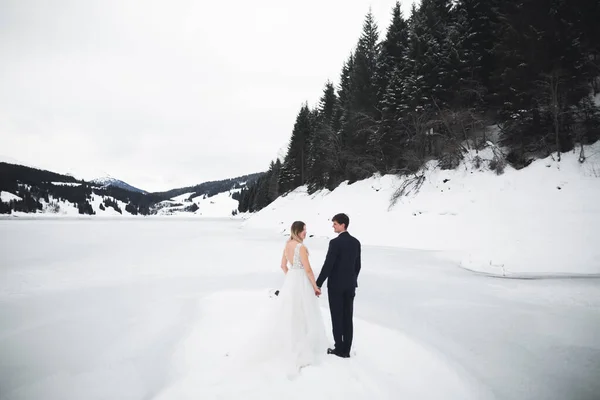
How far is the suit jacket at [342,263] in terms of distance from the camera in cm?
384

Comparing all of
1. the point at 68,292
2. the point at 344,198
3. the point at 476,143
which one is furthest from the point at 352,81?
the point at 68,292

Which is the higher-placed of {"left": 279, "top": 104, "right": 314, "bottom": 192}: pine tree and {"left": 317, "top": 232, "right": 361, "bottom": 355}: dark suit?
{"left": 279, "top": 104, "right": 314, "bottom": 192}: pine tree

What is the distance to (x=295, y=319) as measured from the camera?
3857mm

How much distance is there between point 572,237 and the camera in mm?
10289

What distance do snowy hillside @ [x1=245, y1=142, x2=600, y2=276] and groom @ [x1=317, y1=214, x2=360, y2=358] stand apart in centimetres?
846

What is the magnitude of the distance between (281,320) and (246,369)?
2.40 ft

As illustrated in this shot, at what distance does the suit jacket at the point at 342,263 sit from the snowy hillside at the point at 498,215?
8.60 metres

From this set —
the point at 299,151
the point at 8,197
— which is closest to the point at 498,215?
the point at 299,151

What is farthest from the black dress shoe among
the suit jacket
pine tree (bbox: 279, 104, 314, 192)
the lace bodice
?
pine tree (bbox: 279, 104, 314, 192)

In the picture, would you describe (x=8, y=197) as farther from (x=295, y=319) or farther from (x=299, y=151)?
(x=295, y=319)

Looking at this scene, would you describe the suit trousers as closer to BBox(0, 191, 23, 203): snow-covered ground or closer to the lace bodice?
the lace bodice

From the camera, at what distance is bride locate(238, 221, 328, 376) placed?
378 centimetres

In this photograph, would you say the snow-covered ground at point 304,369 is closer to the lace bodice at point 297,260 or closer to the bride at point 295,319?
the bride at point 295,319

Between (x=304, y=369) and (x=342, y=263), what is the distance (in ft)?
4.66
